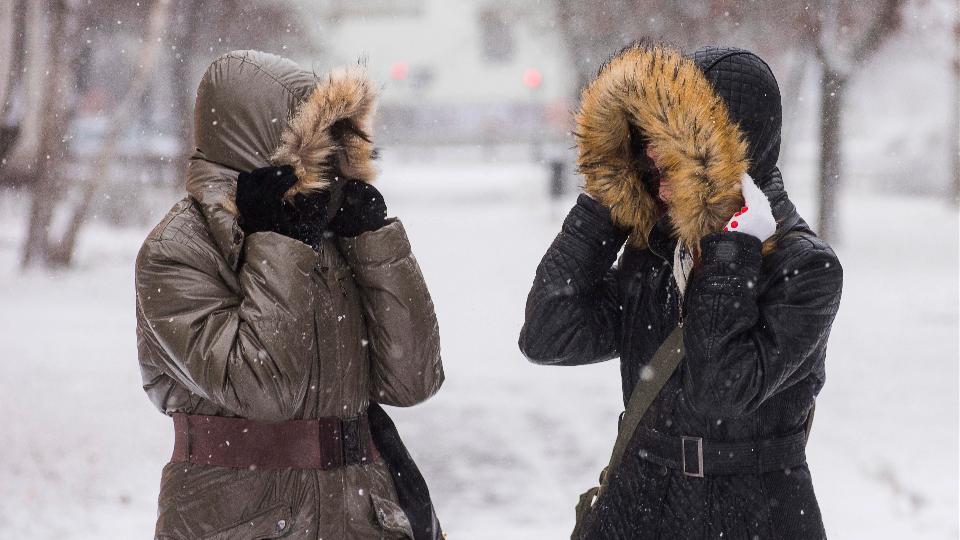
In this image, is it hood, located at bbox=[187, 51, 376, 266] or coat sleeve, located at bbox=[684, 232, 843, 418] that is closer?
coat sleeve, located at bbox=[684, 232, 843, 418]

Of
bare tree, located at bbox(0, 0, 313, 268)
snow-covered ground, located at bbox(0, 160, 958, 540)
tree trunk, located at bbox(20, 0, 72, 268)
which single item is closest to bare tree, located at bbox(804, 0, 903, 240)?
snow-covered ground, located at bbox(0, 160, 958, 540)

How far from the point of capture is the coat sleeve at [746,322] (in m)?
2.09

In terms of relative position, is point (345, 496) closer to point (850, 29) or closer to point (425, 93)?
point (850, 29)

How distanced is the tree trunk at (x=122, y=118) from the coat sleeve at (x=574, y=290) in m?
9.73

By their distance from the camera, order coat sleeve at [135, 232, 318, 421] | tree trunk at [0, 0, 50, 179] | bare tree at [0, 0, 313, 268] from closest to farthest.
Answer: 1. coat sleeve at [135, 232, 318, 421]
2. tree trunk at [0, 0, 50, 179]
3. bare tree at [0, 0, 313, 268]

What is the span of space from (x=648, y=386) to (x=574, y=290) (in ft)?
0.88

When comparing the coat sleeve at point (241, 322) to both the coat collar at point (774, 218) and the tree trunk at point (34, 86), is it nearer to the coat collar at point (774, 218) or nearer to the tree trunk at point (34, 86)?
the coat collar at point (774, 218)

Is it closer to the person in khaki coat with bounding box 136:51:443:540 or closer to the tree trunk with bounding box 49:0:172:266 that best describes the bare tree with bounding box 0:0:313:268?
the tree trunk with bounding box 49:0:172:266

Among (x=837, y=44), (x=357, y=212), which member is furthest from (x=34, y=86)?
(x=357, y=212)

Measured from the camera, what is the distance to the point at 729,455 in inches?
87.0

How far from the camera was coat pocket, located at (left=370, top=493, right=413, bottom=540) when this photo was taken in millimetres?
2371

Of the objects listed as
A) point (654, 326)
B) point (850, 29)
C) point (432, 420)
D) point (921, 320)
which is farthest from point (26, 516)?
point (850, 29)

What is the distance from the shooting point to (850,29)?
10477 millimetres

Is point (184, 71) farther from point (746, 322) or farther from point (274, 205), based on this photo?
point (746, 322)
